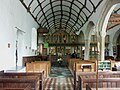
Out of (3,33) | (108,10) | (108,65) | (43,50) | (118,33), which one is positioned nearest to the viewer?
(3,33)

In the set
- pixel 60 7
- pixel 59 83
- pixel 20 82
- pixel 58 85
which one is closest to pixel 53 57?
pixel 60 7

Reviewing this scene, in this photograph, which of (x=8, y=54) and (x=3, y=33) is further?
(x=8, y=54)

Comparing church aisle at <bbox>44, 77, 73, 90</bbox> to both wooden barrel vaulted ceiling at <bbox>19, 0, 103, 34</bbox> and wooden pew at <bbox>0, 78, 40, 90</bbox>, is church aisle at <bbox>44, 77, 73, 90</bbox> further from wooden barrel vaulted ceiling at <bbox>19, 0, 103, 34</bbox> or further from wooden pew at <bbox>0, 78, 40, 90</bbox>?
wooden barrel vaulted ceiling at <bbox>19, 0, 103, 34</bbox>

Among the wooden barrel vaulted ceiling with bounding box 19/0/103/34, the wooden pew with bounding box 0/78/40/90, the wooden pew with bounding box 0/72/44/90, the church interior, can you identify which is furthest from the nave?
the wooden barrel vaulted ceiling with bounding box 19/0/103/34

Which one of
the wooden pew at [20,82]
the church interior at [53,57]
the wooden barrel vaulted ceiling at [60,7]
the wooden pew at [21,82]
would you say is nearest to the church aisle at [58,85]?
the church interior at [53,57]

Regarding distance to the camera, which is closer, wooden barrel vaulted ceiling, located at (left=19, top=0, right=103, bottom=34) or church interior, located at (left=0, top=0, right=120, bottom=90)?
church interior, located at (left=0, top=0, right=120, bottom=90)

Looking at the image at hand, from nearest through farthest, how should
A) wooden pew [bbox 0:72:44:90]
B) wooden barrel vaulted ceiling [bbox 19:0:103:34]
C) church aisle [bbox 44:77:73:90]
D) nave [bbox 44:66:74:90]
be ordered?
1. wooden pew [bbox 0:72:44:90]
2. church aisle [bbox 44:77:73:90]
3. nave [bbox 44:66:74:90]
4. wooden barrel vaulted ceiling [bbox 19:0:103:34]

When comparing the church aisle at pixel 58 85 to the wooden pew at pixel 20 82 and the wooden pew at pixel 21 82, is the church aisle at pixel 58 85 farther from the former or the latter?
the wooden pew at pixel 21 82

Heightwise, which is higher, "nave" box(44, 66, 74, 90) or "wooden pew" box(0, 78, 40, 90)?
"wooden pew" box(0, 78, 40, 90)

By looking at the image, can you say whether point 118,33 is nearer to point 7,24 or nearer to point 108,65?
point 108,65

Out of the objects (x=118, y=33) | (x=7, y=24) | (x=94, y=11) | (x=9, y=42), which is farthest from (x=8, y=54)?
(x=118, y=33)

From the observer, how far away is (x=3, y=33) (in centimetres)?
643

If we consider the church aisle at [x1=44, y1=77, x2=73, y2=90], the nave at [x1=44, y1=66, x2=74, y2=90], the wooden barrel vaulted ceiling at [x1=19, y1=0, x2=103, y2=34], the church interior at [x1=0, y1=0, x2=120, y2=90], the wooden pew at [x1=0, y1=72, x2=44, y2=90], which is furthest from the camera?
the wooden barrel vaulted ceiling at [x1=19, y1=0, x2=103, y2=34]

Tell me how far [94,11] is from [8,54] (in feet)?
19.1
